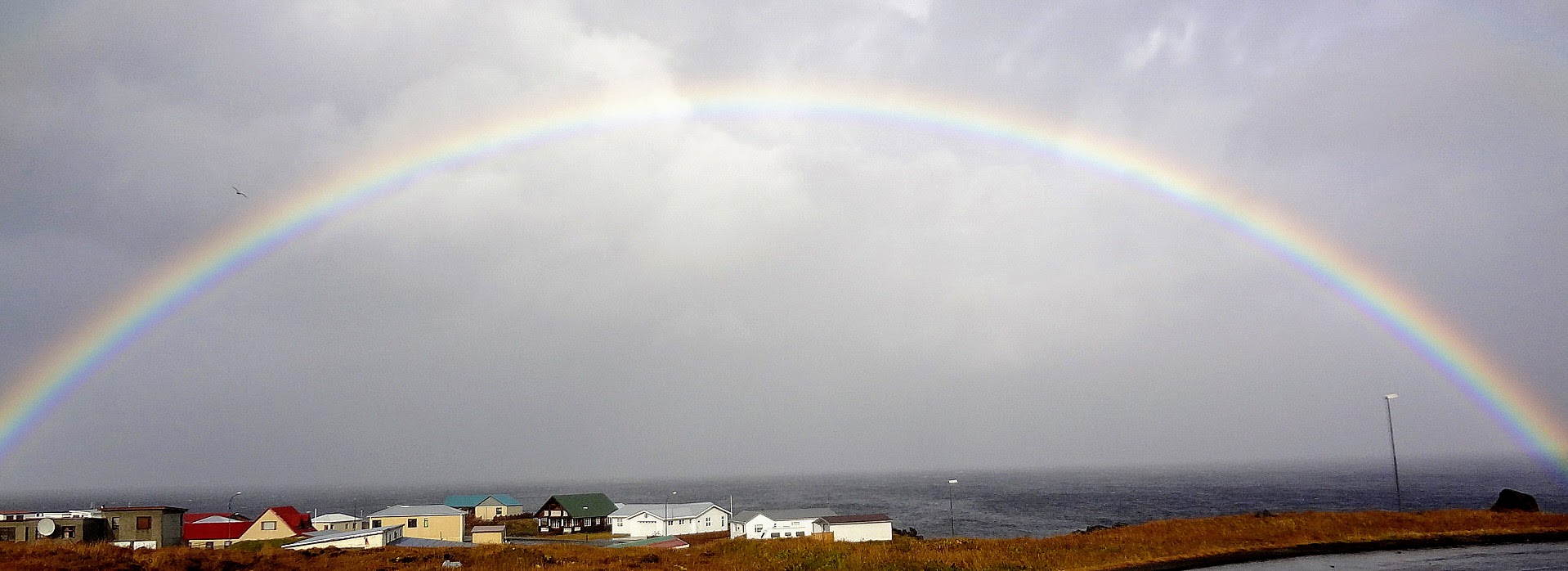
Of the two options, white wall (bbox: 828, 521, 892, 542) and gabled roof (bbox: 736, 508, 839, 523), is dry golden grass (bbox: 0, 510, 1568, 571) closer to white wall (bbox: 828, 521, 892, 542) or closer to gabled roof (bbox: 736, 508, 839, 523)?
white wall (bbox: 828, 521, 892, 542)

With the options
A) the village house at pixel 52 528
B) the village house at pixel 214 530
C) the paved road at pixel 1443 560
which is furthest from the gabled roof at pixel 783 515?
the paved road at pixel 1443 560

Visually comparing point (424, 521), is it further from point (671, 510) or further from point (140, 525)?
point (671, 510)

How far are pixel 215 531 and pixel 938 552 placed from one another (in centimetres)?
5694

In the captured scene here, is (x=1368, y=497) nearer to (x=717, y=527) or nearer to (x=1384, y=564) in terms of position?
(x=717, y=527)

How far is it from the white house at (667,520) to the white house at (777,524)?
24.4 ft

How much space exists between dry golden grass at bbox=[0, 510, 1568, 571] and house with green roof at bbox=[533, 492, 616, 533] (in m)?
53.3

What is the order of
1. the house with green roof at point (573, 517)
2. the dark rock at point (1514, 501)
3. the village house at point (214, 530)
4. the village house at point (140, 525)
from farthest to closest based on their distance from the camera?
the house with green roof at point (573, 517) < the village house at point (214, 530) < the village house at point (140, 525) < the dark rock at point (1514, 501)

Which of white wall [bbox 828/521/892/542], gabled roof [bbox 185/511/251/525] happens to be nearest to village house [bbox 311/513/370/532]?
gabled roof [bbox 185/511/251/525]

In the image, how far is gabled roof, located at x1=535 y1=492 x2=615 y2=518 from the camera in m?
90.1

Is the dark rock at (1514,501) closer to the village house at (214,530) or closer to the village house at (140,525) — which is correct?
the village house at (214,530)

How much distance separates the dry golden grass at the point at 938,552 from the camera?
92.4 feet

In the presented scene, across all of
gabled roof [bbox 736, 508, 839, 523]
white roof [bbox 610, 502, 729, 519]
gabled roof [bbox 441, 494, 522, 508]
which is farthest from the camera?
gabled roof [bbox 441, 494, 522, 508]

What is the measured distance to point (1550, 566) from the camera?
79.3 ft

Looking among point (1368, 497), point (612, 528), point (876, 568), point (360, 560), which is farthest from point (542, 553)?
point (1368, 497)
